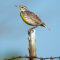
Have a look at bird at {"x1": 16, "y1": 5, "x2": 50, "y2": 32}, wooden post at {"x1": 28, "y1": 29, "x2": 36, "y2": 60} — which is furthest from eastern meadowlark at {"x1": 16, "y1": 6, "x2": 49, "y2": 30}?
wooden post at {"x1": 28, "y1": 29, "x2": 36, "y2": 60}

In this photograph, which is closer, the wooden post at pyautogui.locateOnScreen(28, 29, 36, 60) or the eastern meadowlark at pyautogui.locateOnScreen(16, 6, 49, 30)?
the wooden post at pyautogui.locateOnScreen(28, 29, 36, 60)

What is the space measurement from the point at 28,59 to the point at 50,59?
2.17ft

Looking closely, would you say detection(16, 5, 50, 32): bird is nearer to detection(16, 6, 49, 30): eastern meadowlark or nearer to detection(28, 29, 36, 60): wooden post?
detection(16, 6, 49, 30): eastern meadowlark

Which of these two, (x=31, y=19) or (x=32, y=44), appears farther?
(x=31, y=19)

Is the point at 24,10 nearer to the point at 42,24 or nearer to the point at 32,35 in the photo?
the point at 42,24

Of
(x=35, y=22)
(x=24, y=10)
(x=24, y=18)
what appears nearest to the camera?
(x=35, y=22)

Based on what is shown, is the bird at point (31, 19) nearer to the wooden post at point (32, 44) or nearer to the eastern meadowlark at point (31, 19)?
the eastern meadowlark at point (31, 19)

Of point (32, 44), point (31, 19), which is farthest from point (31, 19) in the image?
point (32, 44)

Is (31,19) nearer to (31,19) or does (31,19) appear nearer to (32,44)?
(31,19)

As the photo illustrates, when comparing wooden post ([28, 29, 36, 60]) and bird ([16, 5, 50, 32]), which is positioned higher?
bird ([16, 5, 50, 32])

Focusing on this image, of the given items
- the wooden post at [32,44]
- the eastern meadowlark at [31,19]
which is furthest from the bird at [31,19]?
the wooden post at [32,44]

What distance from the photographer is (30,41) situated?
286 inches

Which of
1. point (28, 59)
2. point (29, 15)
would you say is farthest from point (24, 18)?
point (28, 59)

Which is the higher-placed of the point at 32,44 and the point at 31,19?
the point at 31,19
